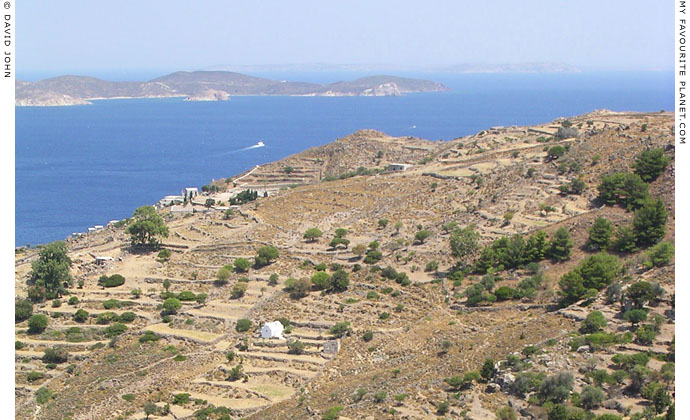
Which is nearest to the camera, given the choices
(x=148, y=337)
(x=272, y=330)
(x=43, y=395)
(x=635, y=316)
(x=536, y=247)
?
(x=635, y=316)

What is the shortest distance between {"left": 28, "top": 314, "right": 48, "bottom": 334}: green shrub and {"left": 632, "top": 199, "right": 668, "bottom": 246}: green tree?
30.7 metres

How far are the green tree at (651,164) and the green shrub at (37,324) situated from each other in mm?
35404

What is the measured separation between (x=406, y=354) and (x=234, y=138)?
131877mm

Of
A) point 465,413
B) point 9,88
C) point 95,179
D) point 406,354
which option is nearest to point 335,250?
point 406,354

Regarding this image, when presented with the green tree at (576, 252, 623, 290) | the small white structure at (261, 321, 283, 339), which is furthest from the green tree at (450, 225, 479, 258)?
the small white structure at (261, 321, 283, 339)

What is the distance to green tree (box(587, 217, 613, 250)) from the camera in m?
41.7

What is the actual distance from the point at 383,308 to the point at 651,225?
14.5 metres

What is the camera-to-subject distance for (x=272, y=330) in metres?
38.0

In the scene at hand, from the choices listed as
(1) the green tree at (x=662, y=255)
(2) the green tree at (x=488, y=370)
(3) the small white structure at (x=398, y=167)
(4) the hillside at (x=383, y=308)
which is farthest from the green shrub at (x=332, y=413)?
(3) the small white structure at (x=398, y=167)

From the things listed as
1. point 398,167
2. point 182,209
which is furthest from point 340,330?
point 398,167

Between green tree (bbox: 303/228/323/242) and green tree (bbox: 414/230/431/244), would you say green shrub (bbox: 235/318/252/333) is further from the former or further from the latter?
green tree (bbox: 414/230/431/244)

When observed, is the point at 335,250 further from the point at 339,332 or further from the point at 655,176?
the point at 655,176

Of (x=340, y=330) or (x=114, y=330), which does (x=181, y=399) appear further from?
(x=340, y=330)

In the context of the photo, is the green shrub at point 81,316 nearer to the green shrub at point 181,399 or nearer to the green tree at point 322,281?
the green shrub at point 181,399
